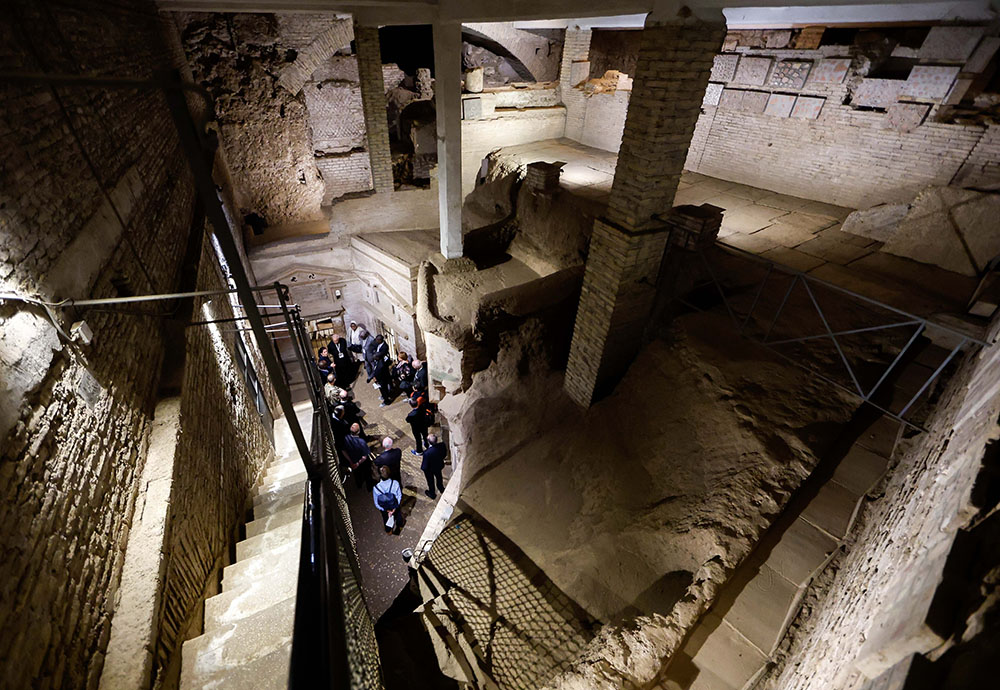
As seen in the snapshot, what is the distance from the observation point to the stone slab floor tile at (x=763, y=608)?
341 centimetres

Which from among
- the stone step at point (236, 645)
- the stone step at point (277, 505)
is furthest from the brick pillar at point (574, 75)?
the stone step at point (236, 645)

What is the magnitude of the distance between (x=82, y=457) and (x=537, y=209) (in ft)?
26.2

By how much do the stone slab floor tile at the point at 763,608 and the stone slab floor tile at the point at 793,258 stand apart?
4.63 metres

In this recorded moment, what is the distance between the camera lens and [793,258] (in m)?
6.82

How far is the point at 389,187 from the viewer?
11.0m

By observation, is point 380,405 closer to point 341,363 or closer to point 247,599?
point 341,363

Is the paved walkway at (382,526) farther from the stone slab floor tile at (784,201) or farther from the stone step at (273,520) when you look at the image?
the stone slab floor tile at (784,201)

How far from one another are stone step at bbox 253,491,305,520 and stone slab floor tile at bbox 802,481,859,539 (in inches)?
190

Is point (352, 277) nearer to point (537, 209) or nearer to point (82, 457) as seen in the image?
point (537, 209)

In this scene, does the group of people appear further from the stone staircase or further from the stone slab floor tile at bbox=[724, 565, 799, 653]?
the stone slab floor tile at bbox=[724, 565, 799, 653]

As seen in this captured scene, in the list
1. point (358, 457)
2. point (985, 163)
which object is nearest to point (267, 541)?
point (358, 457)

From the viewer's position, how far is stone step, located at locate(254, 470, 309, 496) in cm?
521

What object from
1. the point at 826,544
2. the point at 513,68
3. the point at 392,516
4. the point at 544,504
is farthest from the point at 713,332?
the point at 513,68

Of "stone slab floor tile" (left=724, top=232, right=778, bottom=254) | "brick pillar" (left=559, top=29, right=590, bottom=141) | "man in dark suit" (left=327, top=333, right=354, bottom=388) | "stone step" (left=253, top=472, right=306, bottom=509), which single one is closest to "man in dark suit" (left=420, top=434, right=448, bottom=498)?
"stone step" (left=253, top=472, right=306, bottom=509)
